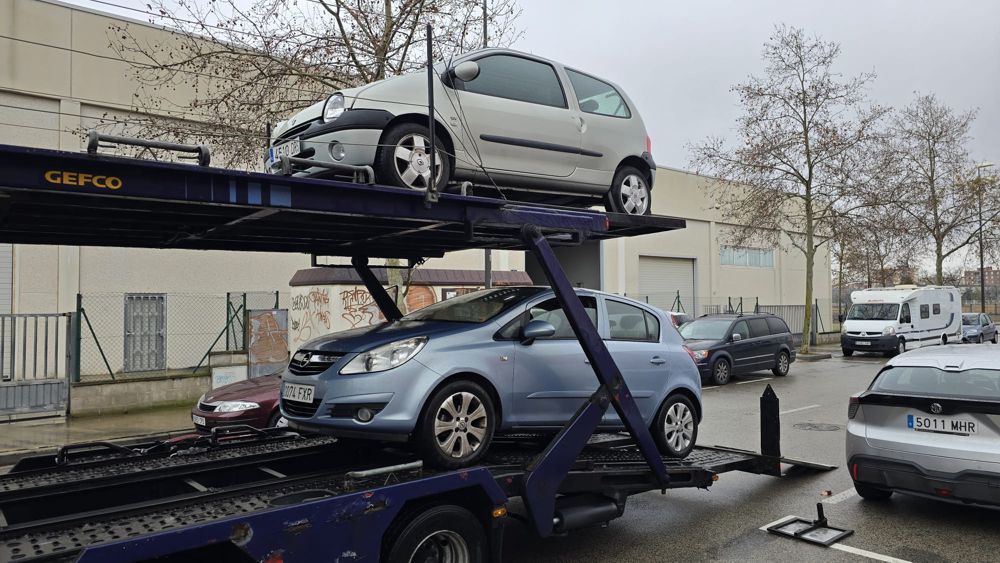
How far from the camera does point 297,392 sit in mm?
4875

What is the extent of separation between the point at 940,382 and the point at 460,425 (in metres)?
4.43

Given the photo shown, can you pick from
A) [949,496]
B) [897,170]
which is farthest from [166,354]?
[897,170]

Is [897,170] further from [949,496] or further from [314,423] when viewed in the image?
[314,423]

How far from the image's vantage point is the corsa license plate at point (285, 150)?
17.5 feet

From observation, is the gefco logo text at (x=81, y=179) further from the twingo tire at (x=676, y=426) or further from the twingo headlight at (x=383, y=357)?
the twingo tire at (x=676, y=426)

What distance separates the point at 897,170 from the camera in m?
26.5

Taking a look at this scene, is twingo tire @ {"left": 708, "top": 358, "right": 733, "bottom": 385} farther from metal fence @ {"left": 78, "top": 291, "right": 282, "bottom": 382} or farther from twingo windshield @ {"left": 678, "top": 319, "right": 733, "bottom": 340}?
metal fence @ {"left": 78, "top": 291, "right": 282, "bottom": 382}

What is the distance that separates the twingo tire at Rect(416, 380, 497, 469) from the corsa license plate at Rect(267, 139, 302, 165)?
7.25 ft

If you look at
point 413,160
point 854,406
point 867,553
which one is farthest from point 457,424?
point 854,406

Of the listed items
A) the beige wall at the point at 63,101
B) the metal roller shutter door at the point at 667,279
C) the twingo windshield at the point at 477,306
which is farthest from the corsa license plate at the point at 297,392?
the metal roller shutter door at the point at 667,279

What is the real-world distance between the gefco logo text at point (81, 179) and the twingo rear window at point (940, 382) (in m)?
6.24

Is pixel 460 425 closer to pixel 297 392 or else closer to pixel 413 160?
pixel 297 392

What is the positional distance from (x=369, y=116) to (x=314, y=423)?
228 cm


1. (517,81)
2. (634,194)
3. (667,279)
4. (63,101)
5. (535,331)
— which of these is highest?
(63,101)
